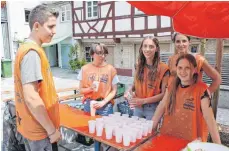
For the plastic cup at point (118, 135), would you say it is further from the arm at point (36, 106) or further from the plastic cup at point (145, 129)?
the arm at point (36, 106)

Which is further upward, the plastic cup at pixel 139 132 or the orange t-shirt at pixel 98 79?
the orange t-shirt at pixel 98 79

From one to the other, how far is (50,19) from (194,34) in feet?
5.40

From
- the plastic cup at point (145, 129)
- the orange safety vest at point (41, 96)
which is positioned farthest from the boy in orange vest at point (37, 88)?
the plastic cup at point (145, 129)

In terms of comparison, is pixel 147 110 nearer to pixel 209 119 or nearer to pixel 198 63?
pixel 198 63

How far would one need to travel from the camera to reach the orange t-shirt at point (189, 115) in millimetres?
1953

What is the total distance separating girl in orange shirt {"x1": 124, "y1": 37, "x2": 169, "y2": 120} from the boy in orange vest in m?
1.08

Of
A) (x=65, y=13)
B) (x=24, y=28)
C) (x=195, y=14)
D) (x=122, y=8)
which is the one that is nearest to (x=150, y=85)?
(x=195, y=14)

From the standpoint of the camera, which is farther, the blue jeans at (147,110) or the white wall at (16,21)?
the white wall at (16,21)

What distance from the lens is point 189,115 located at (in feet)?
6.53

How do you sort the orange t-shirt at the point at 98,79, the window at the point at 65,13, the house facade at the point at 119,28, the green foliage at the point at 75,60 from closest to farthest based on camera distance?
the orange t-shirt at the point at 98,79 < the house facade at the point at 119,28 < the green foliage at the point at 75,60 < the window at the point at 65,13

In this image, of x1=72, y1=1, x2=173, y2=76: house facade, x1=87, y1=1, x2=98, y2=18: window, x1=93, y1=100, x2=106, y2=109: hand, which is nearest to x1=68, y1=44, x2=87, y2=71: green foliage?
x1=72, y1=1, x2=173, y2=76: house facade

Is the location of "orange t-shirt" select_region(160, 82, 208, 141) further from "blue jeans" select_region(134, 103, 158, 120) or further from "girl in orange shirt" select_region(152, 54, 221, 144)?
"blue jeans" select_region(134, 103, 158, 120)

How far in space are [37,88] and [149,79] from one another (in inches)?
53.1

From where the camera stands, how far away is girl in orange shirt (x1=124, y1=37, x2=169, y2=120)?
258 cm
